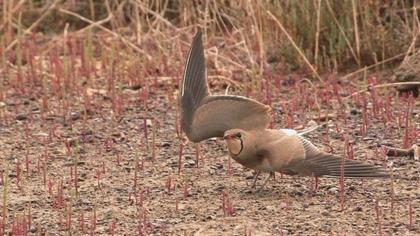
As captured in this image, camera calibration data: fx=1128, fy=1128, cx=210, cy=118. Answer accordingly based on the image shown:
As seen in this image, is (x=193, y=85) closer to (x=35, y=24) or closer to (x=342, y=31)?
(x=342, y=31)

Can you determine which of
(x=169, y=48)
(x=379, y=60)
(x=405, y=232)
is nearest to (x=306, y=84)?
(x=379, y=60)

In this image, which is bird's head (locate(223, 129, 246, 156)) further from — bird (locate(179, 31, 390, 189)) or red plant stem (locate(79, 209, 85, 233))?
red plant stem (locate(79, 209, 85, 233))

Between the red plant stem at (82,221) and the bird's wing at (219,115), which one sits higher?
the bird's wing at (219,115)

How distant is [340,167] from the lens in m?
4.79

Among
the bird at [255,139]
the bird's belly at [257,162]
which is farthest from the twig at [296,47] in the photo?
the bird's belly at [257,162]

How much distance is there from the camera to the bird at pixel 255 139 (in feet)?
15.8

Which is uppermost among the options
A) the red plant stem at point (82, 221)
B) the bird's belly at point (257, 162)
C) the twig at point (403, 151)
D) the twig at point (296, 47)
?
the twig at point (296, 47)

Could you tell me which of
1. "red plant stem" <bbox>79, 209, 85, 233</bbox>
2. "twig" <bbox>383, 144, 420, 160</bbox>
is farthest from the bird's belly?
"twig" <bbox>383, 144, 420, 160</bbox>

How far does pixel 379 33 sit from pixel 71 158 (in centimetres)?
257

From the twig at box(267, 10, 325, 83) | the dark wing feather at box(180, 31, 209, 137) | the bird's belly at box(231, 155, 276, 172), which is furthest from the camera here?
the twig at box(267, 10, 325, 83)

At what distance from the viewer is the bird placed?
4.82 meters

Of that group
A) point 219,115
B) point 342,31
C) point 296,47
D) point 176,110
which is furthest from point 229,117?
point 342,31

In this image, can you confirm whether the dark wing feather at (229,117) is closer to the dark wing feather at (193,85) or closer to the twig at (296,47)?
the dark wing feather at (193,85)

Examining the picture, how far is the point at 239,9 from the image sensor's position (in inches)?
301
